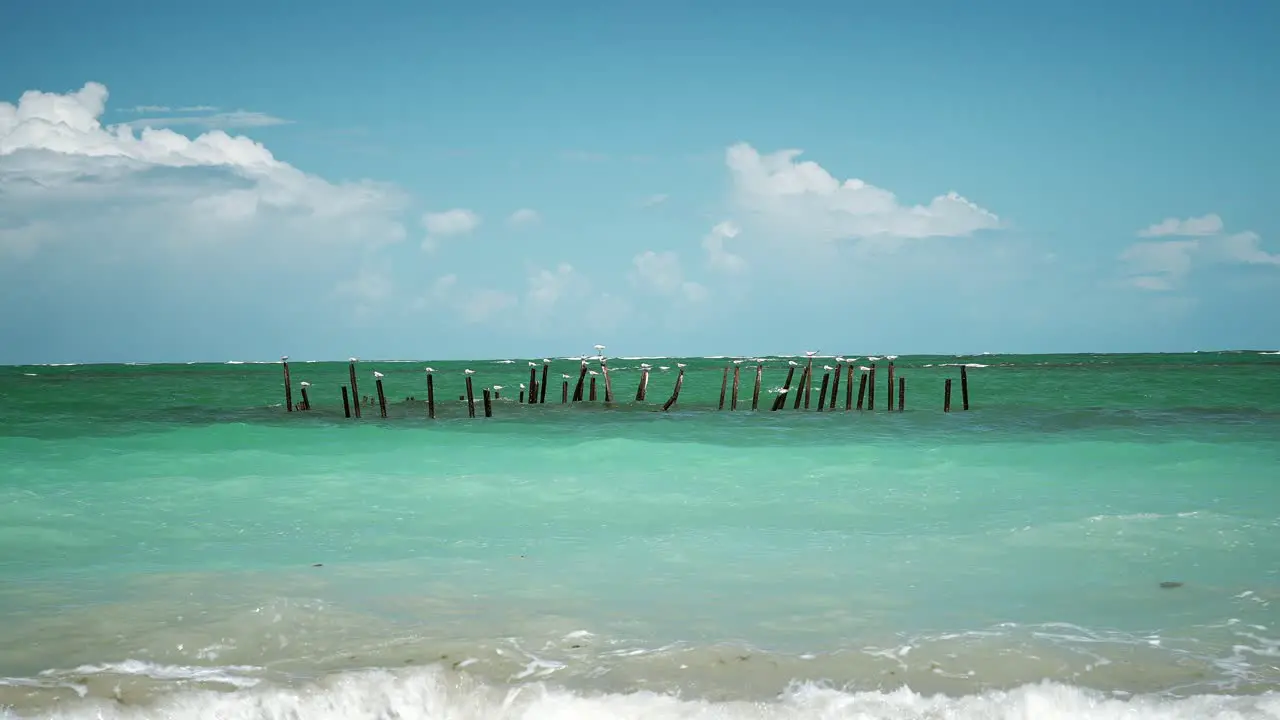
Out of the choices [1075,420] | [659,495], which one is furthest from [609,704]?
[1075,420]

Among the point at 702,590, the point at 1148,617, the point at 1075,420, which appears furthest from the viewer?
the point at 1075,420

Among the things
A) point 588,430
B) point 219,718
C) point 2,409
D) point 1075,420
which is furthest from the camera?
point 2,409

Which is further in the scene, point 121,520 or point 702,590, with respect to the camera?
point 121,520

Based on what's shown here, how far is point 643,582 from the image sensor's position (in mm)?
8406

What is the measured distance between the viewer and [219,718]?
538 cm

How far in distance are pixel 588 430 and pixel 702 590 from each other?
1659 centimetres

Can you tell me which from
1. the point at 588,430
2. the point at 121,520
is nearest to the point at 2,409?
the point at 588,430

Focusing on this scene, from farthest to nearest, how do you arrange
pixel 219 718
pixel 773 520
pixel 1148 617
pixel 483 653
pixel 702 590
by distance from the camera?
pixel 773 520 → pixel 702 590 → pixel 1148 617 → pixel 483 653 → pixel 219 718

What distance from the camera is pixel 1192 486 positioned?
14008mm

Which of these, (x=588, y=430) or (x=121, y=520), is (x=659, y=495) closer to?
(x=121, y=520)

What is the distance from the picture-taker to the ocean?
5.66m

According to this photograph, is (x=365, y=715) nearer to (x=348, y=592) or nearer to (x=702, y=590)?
(x=348, y=592)

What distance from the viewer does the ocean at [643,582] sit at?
5.66 meters

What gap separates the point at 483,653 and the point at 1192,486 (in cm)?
1173
